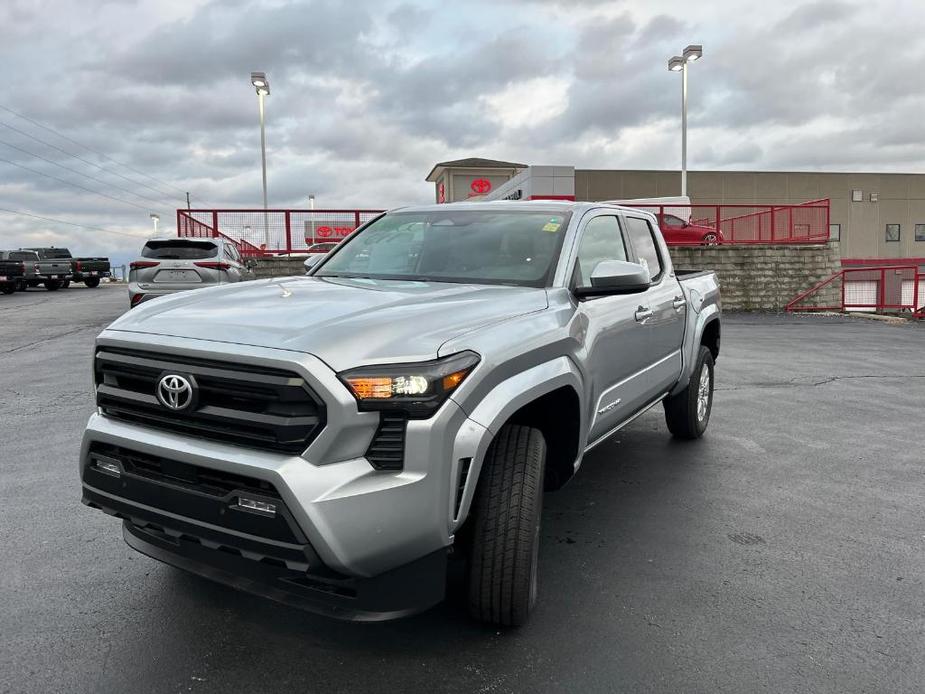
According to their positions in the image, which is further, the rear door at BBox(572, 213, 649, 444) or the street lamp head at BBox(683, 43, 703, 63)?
the street lamp head at BBox(683, 43, 703, 63)

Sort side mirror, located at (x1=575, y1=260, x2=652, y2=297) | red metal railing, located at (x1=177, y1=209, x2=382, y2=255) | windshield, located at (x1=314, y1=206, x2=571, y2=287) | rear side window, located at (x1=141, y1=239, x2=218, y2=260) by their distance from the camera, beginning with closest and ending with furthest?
side mirror, located at (x1=575, y1=260, x2=652, y2=297) < windshield, located at (x1=314, y1=206, x2=571, y2=287) < rear side window, located at (x1=141, y1=239, x2=218, y2=260) < red metal railing, located at (x1=177, y1=209, x2=382, y2=255)

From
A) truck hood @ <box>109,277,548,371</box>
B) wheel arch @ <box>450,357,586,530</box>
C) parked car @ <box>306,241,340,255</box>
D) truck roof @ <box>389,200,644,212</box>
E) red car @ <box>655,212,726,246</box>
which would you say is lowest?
wheel arch @ <box>450,357,586,530</box>

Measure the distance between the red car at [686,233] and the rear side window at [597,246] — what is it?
18808 millimetres

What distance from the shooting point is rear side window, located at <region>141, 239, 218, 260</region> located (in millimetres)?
13891

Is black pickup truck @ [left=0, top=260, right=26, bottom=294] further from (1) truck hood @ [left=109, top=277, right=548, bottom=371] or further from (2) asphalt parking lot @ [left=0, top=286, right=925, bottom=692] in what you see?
(1) truck hood @ [left=109, top=277, right=548, bottom=371]

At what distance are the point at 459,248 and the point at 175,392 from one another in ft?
6.25

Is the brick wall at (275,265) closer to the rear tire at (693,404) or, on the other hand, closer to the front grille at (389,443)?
the rear tire at (693,404)

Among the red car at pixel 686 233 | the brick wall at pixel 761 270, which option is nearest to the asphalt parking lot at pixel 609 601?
the brick wall at pixel 761 270

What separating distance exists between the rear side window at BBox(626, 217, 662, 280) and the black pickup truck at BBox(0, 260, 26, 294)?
29493 mm

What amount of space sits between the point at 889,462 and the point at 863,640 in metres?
A: 2.98

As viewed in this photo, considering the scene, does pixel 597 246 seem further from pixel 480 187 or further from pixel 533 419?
pixel 480 187

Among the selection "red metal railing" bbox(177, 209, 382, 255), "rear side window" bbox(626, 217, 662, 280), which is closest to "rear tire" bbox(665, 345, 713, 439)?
"rear side window" bbox(626, 217, 662, 280)

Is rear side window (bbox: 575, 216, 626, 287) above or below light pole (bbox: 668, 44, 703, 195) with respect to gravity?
below

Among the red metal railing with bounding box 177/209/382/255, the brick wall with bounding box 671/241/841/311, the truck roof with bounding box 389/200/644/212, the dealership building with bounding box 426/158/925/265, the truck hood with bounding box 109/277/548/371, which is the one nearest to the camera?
the truck hood with bounding box 109/277/548/371
